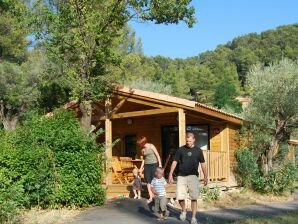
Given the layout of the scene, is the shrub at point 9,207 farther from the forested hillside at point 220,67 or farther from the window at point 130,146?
the forested hillside at point 220,67

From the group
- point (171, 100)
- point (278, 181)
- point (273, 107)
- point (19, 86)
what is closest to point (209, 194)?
point (171, 100)

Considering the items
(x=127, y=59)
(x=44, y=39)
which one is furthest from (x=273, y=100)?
(x=44, y=39)

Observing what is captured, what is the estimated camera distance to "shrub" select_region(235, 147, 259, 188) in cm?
1655

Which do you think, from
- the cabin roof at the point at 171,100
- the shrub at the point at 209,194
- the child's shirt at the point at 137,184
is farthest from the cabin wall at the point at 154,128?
the child's shirt at the point at 137,184

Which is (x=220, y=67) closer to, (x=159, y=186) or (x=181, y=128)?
(x=181, y=128)

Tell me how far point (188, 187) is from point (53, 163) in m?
3.41

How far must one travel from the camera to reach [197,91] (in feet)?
195

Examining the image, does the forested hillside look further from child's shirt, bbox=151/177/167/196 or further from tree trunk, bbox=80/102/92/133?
child's shirt, bbox=151/177/167/196

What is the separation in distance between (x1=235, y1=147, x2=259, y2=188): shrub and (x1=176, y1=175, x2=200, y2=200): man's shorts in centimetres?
Result: 767

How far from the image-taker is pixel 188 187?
9.17m

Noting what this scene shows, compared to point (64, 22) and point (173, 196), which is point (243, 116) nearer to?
point (173, 196)

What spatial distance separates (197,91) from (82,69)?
46820 millimetres

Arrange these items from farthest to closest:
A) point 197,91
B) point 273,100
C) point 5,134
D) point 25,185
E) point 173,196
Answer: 1. point 197,91
2. point 273,100
3. point 173,196
4. point 5,134
5. point 25,185

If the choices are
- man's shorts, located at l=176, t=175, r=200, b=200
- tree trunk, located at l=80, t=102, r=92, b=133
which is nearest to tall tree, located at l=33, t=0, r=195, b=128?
tree trunk, located at l=80, t=102, r=92, b=133
